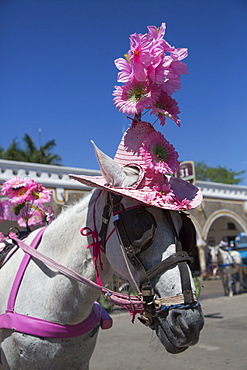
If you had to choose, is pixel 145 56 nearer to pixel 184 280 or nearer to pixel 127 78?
pixel 127 78

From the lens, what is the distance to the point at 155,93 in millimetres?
2113

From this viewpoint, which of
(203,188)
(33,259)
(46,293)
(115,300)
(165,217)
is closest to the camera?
(165,217)

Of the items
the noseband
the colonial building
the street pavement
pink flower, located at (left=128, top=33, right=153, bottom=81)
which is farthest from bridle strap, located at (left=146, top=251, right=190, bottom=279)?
the colonial building

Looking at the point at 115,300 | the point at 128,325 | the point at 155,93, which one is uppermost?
the point at 155,93

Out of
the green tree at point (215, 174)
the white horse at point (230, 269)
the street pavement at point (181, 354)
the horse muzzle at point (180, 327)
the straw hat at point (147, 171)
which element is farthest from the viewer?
the green tree at point (215, 174)

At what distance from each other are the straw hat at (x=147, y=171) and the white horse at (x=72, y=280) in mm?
53

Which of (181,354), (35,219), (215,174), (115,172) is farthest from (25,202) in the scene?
(215,174)

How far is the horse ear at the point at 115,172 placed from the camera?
1962mm

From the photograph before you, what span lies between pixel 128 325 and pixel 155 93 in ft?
23.5

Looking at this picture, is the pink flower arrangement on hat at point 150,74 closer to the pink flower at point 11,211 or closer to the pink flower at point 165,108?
the pink flower at point 165,108

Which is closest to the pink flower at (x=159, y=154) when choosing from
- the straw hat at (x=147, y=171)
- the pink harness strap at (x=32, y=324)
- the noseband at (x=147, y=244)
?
the straw hat at (x=147, y=171)

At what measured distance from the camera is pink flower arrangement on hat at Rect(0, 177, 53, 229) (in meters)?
3.10

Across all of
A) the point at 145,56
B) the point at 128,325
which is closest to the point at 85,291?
the point at 145,56

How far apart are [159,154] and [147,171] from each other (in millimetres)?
133
